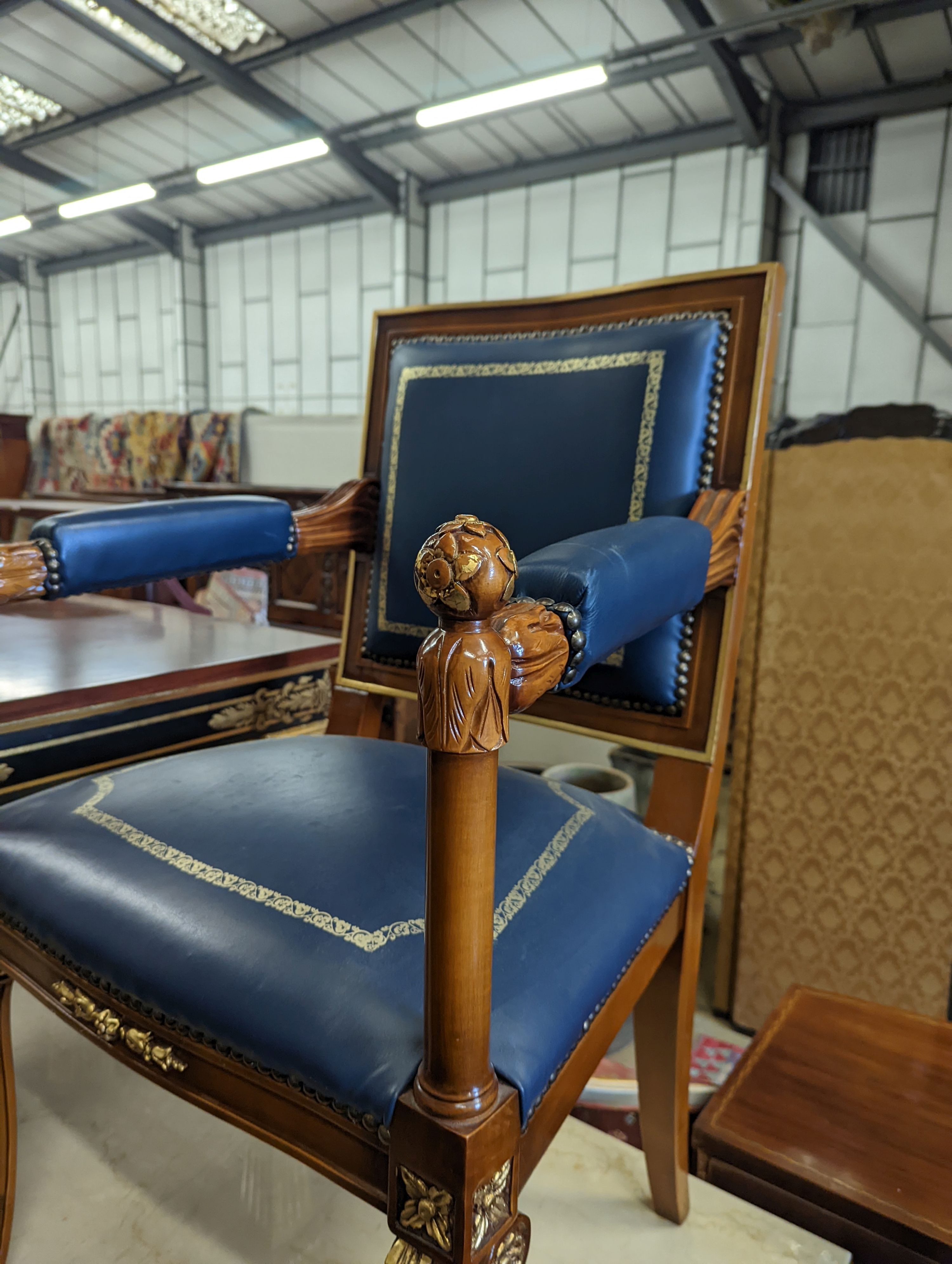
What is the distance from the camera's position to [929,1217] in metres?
0.83

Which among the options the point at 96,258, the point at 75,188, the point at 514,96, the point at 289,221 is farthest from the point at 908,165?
the point at 96,258

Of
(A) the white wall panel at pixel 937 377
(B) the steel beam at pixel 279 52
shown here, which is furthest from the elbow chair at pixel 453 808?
(B) the steel beam at pixel 279 52

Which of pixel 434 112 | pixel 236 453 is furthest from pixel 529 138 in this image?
pixel 236 453

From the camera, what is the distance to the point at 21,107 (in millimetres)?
6387

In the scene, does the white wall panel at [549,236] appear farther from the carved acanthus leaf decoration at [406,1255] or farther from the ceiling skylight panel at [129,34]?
the carved acanthus leaf decoration at [406,1255]

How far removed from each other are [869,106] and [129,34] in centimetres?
463

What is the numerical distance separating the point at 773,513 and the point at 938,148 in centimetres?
447

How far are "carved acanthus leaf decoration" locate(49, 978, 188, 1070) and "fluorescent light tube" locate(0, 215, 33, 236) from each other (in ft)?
28.7

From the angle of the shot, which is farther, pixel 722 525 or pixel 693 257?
pixel 693 257

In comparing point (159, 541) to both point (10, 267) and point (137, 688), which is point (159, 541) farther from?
point (10, 267)

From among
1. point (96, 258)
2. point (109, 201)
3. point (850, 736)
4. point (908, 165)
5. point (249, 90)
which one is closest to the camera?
point (850, 736)

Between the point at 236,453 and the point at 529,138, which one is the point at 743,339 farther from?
the point at 529,138

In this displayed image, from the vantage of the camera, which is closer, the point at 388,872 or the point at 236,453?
the point at 388,872

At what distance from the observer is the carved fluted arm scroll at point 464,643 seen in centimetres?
33
